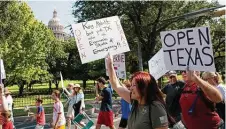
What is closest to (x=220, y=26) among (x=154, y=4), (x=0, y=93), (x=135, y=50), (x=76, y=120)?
(x=135, y=50)

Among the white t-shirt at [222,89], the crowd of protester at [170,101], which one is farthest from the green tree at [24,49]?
the white t-shirt at [222,89]

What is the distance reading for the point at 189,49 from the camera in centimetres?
450

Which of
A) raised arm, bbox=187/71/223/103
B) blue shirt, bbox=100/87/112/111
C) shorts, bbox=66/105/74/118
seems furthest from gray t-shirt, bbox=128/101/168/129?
shorts, bbox=66/105/74/118

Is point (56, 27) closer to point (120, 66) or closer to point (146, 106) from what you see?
point (120, 66)

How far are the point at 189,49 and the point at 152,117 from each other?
1074 mm

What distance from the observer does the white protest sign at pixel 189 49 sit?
4211mm

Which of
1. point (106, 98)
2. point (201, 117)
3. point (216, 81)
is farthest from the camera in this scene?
point (106, 98)

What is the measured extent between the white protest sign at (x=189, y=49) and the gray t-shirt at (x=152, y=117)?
2.27 feet

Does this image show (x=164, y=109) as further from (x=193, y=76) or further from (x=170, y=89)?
(x=170, y=89)

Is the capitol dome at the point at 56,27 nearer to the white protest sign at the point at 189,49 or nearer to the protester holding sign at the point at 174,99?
the protester holding sign at the point at 174,99

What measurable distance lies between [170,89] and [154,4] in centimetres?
2035

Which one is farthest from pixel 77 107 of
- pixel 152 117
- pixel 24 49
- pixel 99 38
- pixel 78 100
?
pixel 24 49

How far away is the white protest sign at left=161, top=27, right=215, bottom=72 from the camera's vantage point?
4211 mm

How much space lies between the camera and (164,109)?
153 inches
